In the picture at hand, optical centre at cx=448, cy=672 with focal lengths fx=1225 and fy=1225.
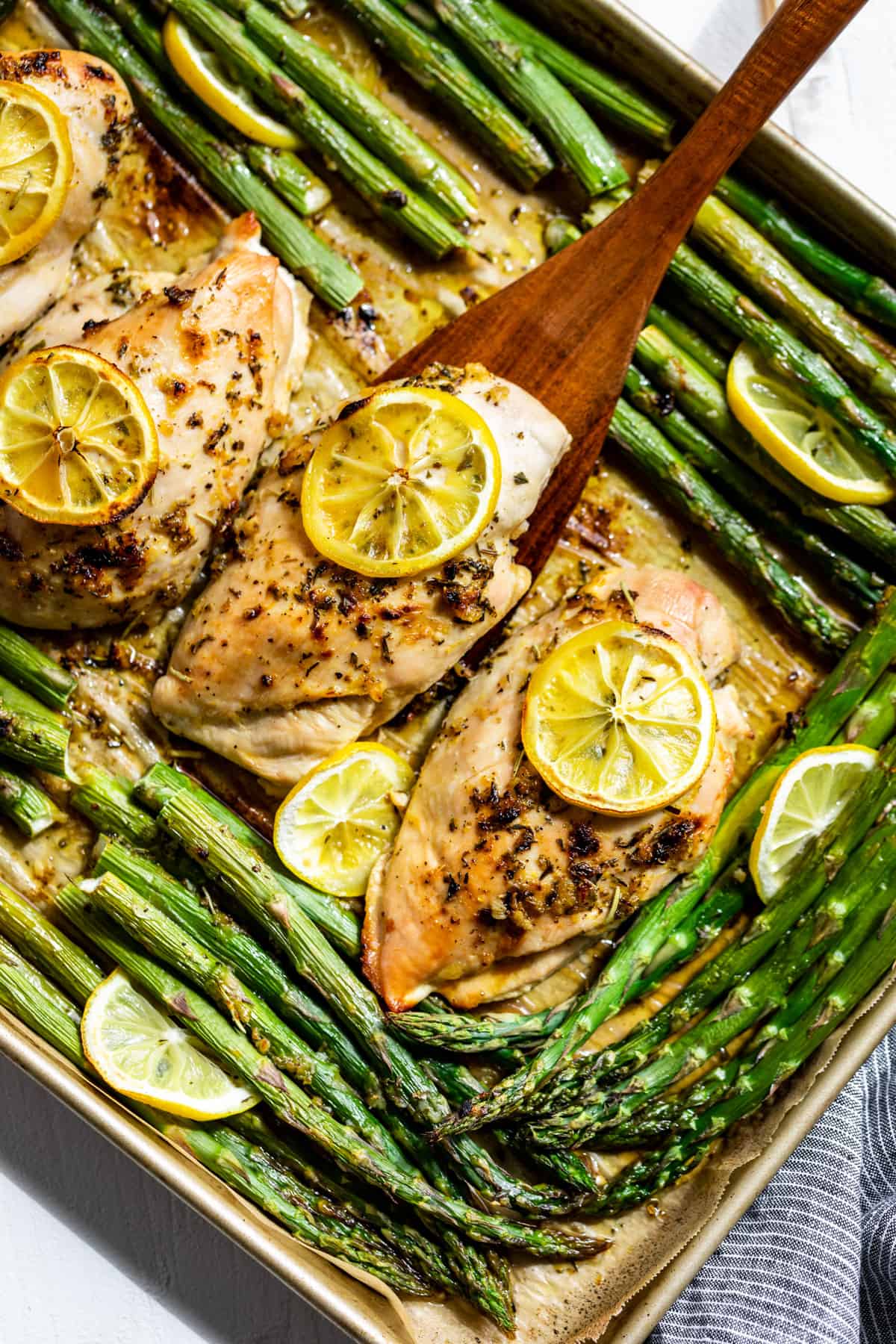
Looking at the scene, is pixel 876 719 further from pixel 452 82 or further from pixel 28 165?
pixel 28 165

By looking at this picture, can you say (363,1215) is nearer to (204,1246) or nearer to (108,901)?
(204,1246)

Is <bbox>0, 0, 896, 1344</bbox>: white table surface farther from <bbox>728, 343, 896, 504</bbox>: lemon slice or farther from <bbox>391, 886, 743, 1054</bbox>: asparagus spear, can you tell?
<bbox>728, 343, 896, 504</bbox>: lemon slice

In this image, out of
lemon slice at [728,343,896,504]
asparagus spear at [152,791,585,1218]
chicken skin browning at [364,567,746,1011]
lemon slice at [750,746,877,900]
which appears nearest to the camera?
chicken skin browning at [364,567,746,1011]

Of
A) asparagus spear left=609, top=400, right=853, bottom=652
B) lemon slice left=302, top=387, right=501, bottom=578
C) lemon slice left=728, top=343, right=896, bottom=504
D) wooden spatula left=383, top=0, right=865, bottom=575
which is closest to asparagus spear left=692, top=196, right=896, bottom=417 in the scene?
lemon slice left=728, top=343, right=896, bottom=504

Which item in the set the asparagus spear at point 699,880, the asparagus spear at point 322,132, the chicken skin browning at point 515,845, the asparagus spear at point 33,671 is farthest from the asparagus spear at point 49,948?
the asparagus spear at point 322,132

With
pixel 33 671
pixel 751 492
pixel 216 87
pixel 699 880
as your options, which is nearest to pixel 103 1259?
pixel 33 671
